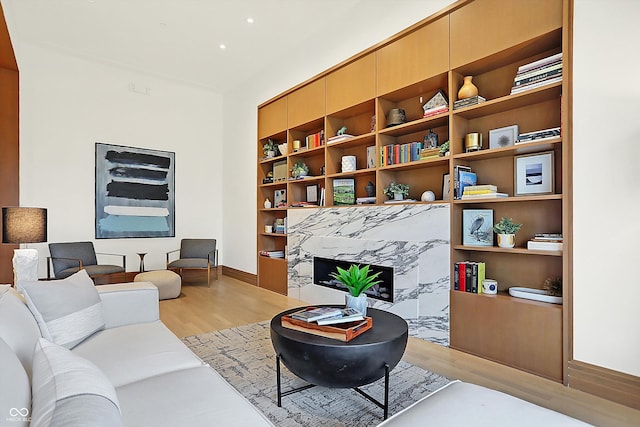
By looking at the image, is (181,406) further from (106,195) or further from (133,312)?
(106,195)

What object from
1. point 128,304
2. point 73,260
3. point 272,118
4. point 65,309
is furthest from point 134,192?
point 65,309

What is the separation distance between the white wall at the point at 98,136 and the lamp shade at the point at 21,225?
2.44 meters

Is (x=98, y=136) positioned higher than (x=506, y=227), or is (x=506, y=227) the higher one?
(x=98, y=136)

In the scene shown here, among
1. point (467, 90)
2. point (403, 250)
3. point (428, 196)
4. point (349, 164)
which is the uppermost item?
point (467, 90)

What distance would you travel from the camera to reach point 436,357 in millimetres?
2795

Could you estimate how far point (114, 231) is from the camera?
562cm

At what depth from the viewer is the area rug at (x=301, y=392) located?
1937mm

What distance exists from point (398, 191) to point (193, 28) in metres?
3.38

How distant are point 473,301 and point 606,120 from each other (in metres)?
1.56

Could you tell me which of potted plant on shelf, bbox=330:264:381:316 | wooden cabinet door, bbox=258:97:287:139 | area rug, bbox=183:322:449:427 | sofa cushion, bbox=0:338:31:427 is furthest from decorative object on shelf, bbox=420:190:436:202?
sofa cushion, bbox=0:338:31:427

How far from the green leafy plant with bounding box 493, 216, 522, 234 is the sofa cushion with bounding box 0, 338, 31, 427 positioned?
2911 mm

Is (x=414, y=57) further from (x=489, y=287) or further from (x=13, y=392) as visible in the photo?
(x=13, y=392)

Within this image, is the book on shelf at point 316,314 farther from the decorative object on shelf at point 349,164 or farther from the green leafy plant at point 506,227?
the decorative object on shelf at point 349,164

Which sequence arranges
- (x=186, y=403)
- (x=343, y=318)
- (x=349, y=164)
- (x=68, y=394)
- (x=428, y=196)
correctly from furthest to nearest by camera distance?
(x=349, y=164), (x=428, y=196), (x=343, y=318), (x=186, y=403), (x=68, y=394)
